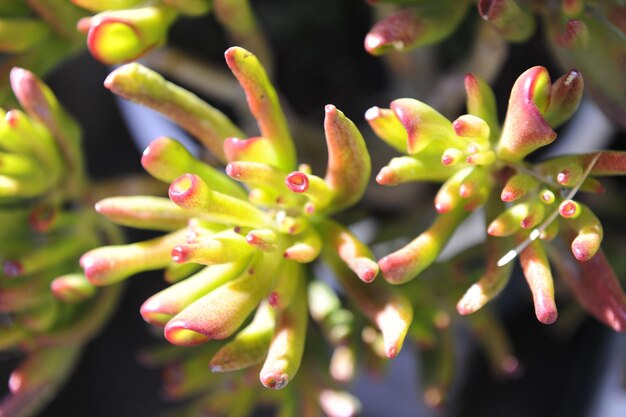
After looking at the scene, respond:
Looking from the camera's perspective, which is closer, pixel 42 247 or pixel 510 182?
pixel 510 182

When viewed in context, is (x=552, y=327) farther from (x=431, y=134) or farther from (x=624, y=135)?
(x=431, y=134)

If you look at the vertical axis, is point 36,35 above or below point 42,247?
above

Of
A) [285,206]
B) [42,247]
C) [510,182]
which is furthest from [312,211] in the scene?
[42,247]

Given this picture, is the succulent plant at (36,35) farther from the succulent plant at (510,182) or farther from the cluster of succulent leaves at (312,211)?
the succulent plant at (510,182)

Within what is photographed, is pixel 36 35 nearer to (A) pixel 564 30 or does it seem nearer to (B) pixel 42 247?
(B) pixel 42 247

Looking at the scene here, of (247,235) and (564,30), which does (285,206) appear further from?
(564,30)

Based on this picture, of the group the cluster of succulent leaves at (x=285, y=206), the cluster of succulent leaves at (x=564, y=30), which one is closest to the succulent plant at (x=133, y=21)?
the cluster of succulent leaves at (x=285, y=206)

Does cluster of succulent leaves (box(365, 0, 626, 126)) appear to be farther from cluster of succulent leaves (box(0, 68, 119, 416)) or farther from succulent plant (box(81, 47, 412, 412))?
cluster of succulent leaves (box(0, 68, 119, 416))
